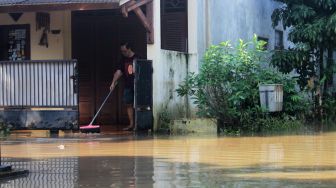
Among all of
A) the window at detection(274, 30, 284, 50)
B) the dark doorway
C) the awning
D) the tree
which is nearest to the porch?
the dark doorway

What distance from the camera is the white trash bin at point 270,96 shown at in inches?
539

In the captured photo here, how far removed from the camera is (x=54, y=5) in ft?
41.9

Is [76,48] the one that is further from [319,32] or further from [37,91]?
[319,32]

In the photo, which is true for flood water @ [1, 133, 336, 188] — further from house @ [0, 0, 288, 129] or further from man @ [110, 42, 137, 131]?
man @ [110, 42, 137, 131]

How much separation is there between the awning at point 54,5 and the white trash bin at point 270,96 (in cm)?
362

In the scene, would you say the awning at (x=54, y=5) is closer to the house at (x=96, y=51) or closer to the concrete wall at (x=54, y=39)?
the house at (x=96, y=51)

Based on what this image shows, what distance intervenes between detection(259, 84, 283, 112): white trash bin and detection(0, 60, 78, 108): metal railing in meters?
4.03

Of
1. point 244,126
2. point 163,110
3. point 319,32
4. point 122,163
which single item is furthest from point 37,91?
point 319,32

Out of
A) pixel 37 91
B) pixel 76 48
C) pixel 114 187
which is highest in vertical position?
pixel 76 48

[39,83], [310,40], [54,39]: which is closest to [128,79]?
[39,83]

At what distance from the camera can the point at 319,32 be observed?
52.6ft

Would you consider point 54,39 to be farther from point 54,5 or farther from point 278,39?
point 278,39

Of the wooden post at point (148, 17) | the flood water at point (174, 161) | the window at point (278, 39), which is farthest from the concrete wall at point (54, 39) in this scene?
the window at point (278, 39)

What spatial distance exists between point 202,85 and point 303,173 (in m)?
6.48
